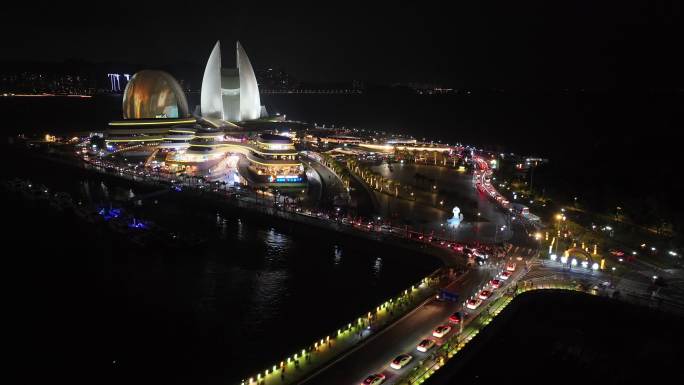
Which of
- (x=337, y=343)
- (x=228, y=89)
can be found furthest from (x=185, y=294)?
(x=228, y=89)

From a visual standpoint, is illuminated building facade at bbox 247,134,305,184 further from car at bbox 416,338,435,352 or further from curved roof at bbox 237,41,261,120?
car at bbox 416,338,435,352

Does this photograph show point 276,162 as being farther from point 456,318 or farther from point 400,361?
point 400,361

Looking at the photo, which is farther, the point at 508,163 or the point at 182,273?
the point at 508,163

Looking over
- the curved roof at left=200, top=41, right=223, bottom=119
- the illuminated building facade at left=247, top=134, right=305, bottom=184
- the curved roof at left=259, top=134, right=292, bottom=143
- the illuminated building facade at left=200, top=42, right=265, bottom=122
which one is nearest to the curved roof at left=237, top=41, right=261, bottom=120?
the illuminated building facade at left=200, top=42, right=265, bottom=122

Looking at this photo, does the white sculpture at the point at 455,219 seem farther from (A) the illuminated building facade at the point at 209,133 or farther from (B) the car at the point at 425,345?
(B) the car at the point at 425,345

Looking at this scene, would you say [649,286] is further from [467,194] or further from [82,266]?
[82,266]

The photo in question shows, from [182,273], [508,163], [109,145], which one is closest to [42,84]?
[109,145]
